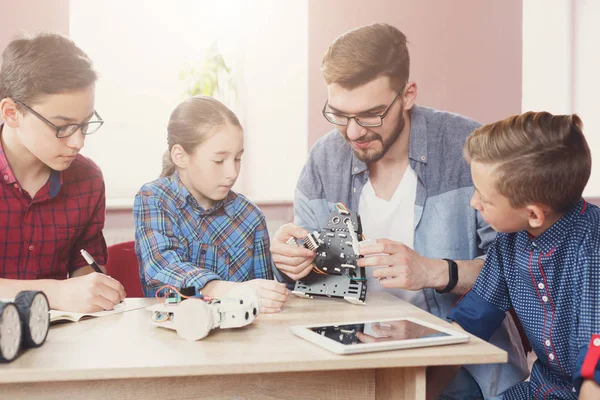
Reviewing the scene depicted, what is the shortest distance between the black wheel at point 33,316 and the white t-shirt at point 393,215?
112 centimetres

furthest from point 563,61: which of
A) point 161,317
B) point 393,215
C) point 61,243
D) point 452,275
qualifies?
point 161,317

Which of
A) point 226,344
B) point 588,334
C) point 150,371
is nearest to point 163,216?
point 226,344

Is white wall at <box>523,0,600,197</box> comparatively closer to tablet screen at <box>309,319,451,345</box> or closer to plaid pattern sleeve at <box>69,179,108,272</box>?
plaid pattern sleeve at <box>69,179,108,272</box>

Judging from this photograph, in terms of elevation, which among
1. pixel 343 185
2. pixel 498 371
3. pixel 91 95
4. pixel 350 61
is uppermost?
pixel 350 61

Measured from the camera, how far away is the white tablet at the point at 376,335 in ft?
4.08

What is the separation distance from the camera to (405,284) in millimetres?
1740

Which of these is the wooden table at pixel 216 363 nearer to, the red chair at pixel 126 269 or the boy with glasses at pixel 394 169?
the boy with glasses at pixel 394 169

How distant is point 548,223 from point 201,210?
1.02 metres

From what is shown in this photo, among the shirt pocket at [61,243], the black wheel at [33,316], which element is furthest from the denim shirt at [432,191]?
the black wheel at [33,316]

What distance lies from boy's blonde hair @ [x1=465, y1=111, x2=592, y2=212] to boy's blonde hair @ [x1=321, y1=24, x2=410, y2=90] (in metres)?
0.64

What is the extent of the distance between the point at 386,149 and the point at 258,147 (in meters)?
2.15

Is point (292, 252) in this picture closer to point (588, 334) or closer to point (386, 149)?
point (386, 149)

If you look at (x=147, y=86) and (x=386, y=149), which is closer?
(x=386, y=149)

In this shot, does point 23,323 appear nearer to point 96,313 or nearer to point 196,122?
point 96,313
